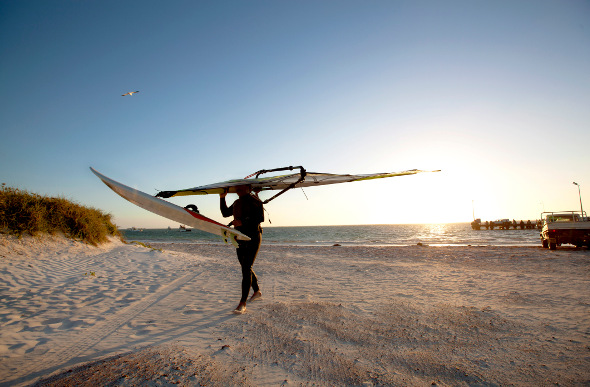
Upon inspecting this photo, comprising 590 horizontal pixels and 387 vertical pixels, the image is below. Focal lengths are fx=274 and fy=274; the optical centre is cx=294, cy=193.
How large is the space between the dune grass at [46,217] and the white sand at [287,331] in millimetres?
732

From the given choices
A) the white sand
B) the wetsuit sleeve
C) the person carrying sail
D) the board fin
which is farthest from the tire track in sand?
the wetsuit sleeve

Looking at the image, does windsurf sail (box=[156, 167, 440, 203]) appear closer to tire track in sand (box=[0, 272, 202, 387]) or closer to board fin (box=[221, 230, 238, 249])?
board fin (box=[221, 230, 238, 249])

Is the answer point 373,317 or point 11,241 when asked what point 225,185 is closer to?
point 373,317

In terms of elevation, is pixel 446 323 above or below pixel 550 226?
below

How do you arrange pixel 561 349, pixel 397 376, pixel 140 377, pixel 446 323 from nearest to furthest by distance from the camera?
pixel 140 377, pixel 397 376, pixel 561 349, pixel 446 323

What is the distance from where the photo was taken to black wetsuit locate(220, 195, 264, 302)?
15.8 ft

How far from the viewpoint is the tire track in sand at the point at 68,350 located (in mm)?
2793

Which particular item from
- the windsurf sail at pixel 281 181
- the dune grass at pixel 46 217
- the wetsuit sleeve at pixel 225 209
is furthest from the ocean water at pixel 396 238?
the wetsuit sleeve at pixel 225 209

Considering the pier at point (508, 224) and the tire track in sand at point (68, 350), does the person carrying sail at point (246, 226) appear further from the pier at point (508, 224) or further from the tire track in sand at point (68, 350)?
the pier at point (508, 224)

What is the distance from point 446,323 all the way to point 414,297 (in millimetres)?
1742

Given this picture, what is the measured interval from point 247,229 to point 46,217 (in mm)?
8812

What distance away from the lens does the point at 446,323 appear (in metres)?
4.25

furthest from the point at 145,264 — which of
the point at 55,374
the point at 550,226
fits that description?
the point at 550,226

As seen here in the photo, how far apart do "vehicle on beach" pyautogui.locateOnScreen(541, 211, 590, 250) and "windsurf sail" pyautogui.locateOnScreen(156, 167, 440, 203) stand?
16.6 metres
